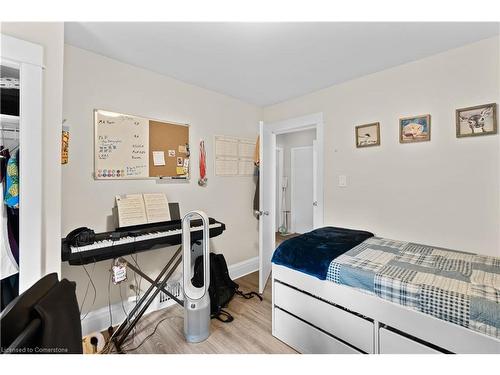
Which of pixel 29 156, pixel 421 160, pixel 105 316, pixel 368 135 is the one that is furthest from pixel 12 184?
pixel 421 160

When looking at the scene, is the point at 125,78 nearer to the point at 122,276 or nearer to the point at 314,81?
the point at 122,276

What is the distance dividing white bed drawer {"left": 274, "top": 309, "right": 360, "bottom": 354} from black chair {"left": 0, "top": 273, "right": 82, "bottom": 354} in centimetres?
145

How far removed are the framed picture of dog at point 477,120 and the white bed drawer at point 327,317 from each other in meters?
1.66

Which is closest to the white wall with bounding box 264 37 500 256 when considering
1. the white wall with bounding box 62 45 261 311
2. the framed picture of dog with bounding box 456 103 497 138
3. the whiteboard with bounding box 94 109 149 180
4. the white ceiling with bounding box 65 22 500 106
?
the framed picture of dog with bounding box 456 103 497 138

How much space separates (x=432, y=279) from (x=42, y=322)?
1725 mm

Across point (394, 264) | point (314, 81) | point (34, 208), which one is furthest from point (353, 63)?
point (34, 208)

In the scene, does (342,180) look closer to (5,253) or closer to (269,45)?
(269,45)

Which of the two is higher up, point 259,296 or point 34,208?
point 34,208

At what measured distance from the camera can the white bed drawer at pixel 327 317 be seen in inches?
56.1

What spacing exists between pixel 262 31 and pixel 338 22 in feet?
1.69

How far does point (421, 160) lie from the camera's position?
2074 mm

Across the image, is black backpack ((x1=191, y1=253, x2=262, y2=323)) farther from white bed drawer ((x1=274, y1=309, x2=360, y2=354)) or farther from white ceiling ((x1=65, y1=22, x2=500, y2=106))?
white ceiling ((x1=65, y1=22, x2=500, y2=106))

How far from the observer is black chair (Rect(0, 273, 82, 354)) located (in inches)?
21.9
